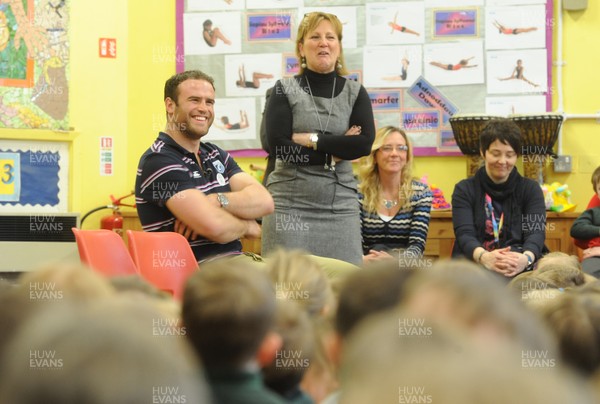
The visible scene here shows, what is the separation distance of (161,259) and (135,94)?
10.5 ft

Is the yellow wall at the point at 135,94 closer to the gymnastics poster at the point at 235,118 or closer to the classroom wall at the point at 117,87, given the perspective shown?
the classroom wall at the point at 117,87

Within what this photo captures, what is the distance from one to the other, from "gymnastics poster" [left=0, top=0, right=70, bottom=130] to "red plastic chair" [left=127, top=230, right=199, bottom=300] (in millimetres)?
3024

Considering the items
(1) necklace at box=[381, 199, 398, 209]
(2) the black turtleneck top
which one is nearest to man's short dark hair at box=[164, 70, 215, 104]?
(2) the black turtleneck top

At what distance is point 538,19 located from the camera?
17.7ft

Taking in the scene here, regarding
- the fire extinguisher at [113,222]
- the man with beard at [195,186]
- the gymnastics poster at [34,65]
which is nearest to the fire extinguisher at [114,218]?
the fire extinguisher at [113,222]

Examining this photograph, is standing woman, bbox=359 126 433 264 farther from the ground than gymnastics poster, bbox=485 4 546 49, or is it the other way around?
gymnastics poster, bbox=485 4 546 49

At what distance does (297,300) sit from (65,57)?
4.35 m

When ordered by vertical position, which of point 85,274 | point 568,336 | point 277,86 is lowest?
point 568,336

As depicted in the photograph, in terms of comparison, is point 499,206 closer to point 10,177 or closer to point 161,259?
point 161,259

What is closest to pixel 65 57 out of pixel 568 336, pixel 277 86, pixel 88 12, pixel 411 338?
pixel 88 12

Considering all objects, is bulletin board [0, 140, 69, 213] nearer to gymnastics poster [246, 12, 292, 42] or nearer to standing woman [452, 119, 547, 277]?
gymnastics poster [246, 12, 292, 42]

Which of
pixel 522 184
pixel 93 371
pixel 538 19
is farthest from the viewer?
pixel 538 19

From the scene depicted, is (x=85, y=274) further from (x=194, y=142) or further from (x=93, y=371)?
(x=194, y=142)

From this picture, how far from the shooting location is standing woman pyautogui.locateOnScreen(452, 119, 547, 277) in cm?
387
